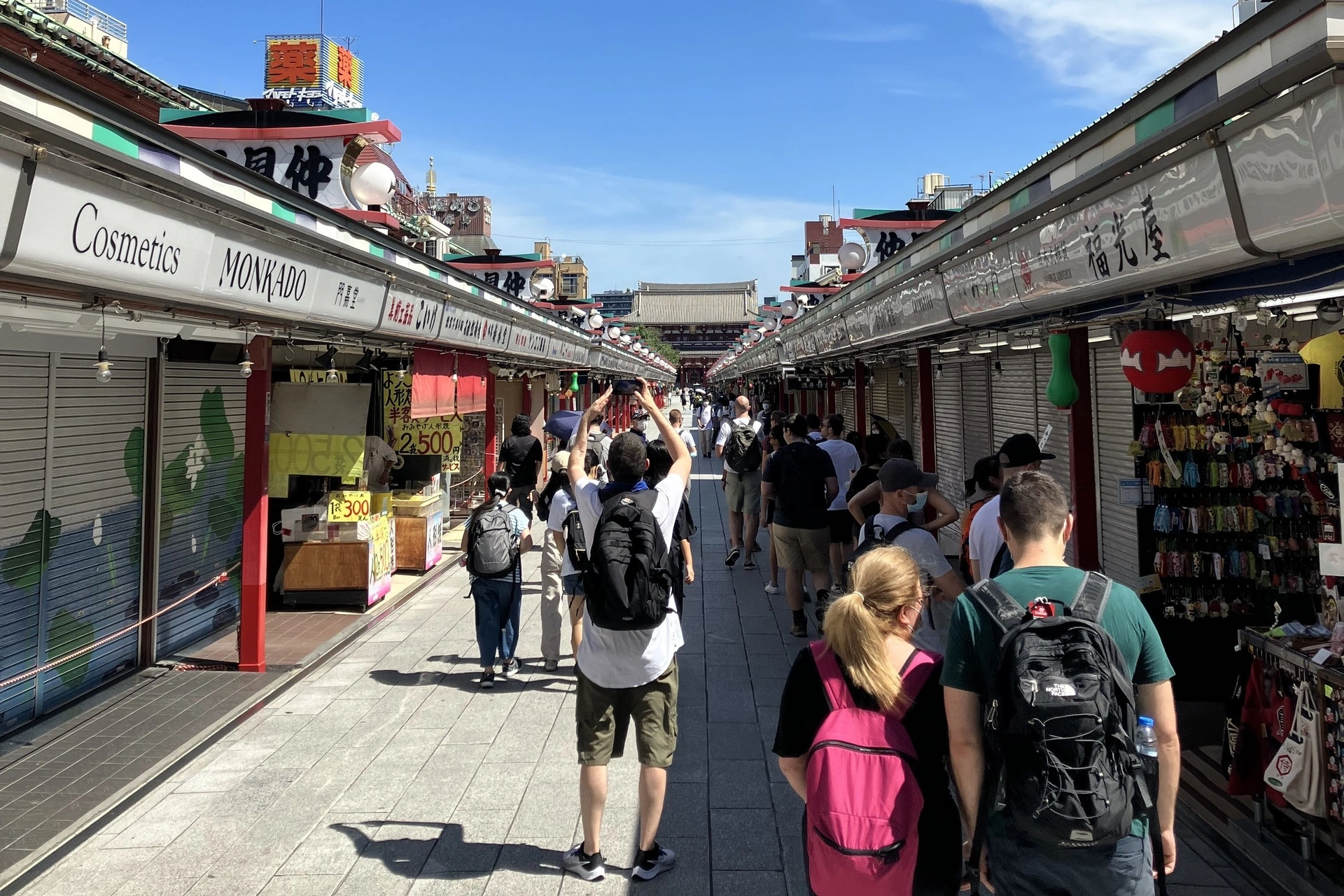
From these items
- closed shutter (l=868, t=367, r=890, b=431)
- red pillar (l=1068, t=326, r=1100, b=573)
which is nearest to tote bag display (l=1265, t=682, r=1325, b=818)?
red pillar (l=1068, t=326, r=1100, b=573)

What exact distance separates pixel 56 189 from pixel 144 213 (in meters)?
0.57

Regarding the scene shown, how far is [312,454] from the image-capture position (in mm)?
8234

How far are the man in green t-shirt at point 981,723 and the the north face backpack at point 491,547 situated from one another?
171 inches

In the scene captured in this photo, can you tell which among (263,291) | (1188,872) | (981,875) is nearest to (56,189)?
(263,291)

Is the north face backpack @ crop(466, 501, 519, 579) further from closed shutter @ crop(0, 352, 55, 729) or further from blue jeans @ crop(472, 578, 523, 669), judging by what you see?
closed shutter @ crop(0, 352, 55, 729)

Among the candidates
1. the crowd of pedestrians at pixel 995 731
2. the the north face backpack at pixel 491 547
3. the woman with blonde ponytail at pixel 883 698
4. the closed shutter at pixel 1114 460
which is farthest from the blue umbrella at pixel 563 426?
the woman with blonde ponytail at pixel 883 698

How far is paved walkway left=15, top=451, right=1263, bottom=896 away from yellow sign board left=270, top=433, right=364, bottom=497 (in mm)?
2129

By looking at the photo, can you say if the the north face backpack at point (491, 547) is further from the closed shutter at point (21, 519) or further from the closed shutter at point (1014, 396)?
the closed shutter at point (1014, 396)

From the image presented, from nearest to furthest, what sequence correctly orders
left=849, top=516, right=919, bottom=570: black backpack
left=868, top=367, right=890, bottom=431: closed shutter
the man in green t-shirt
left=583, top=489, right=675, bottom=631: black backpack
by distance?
the man in green t-shirt < left=583, top=489, right=675, bottom=631: black backpack < left=849, top=516, right=919, bottom=570: black backpack < left=868, top=367, right=890, bottom=431: closed shutter

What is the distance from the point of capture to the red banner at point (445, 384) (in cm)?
861

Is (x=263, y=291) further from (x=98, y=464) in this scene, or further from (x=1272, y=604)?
(x=1272, y=604)

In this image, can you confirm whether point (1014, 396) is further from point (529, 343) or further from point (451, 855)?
point (451, 855)

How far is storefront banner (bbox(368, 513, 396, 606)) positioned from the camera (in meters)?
8.75

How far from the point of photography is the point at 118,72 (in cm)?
1461
